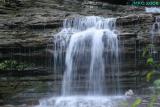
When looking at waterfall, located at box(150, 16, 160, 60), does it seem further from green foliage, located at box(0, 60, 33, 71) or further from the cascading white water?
green foliage, located at box(0, 60, 33, 71)

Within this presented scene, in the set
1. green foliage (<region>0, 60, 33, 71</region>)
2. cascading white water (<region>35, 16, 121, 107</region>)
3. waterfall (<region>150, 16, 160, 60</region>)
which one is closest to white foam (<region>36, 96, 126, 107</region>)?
cascading white water (<region>35, 16, 121, 107</region>)

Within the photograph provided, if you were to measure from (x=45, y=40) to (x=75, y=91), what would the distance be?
5.99 ft

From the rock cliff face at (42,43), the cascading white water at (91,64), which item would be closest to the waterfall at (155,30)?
the rock cliff face at (42,43)

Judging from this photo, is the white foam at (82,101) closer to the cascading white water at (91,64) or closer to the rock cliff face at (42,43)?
the cascading white water at (91,64)

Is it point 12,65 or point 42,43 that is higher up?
point 42,43

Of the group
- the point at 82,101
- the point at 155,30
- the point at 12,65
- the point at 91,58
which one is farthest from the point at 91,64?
the point at 12,65

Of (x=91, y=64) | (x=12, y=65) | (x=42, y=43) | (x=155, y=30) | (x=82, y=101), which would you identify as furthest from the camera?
(x=12, y=65)

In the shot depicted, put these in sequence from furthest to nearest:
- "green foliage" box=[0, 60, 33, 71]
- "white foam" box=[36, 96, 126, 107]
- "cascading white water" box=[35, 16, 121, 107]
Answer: "green foliage" box=[0, 60, 33, 71], "cascading white water" box=[35, 16, 121, 107], "white foam" box=[36, 96, 126, 107]

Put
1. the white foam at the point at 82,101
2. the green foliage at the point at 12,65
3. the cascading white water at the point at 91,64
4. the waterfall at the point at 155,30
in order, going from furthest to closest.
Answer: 1. the green foliage at the point at 12,65
2. the cascading white water at the point at 91,64
3. the waterfall at the point at 155,30
4. the white foam at the point at 82,101

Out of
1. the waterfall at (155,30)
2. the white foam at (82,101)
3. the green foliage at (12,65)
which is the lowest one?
the white foam at (82,101)

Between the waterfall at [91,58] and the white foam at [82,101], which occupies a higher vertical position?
the waterfall at [91,58]

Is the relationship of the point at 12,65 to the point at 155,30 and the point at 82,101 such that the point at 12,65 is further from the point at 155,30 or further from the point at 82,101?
the point at 155,30

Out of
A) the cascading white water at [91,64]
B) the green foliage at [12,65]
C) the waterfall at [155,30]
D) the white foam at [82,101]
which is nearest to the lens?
the white foam at [82,101]

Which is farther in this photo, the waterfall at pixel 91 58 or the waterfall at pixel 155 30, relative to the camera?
the waterfall at pixel 91 58
